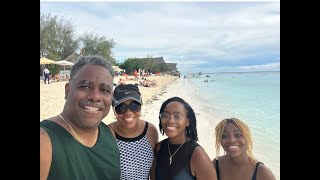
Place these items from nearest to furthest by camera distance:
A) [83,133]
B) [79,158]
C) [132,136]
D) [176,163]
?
[79,158], [83,133], [176,163], [132,136]

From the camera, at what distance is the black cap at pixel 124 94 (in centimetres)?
229

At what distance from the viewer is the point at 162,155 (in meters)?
2.25

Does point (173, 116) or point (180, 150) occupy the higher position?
point (173, 116)

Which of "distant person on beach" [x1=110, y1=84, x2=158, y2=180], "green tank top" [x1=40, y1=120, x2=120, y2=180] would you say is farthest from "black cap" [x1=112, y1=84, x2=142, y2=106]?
"green tank top" [x1=40, y1=120, x2=120, y2=180]

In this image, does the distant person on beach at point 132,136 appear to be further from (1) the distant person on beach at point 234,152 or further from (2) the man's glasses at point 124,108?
(1) the distant person on beach at point 234,152

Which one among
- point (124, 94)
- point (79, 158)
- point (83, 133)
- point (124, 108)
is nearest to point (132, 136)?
point (124, 108)

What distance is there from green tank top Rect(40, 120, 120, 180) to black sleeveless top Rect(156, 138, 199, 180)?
0.36 meters

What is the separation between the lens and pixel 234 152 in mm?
2344

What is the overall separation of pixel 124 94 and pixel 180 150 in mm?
583

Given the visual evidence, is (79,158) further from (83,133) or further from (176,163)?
(176,163)

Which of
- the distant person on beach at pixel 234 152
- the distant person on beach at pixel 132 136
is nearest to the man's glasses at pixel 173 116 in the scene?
the distant person on beach at pixel 132 136

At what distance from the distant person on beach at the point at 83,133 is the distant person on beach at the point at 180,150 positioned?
38cm
